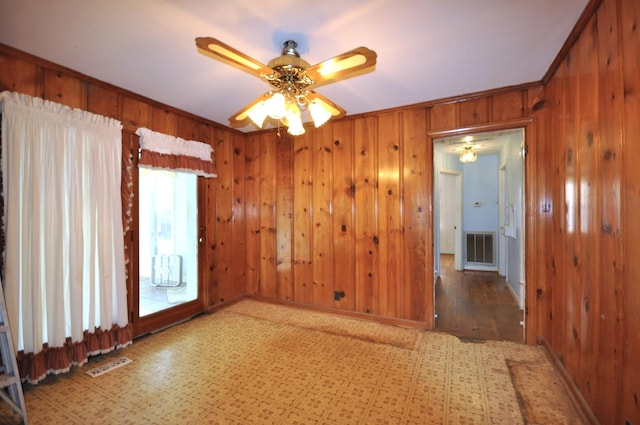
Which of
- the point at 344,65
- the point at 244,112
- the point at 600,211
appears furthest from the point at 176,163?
the point at 600,211

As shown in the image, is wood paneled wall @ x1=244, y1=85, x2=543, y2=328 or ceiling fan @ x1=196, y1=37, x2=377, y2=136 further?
wood paneled wall @ x1=244, y1=85, x2=543, y2=328

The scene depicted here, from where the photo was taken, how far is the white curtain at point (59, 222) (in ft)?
6.49

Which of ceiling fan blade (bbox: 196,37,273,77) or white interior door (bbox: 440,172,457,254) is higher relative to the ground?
ceiling fan blade (bbox: 196,37,273,77)

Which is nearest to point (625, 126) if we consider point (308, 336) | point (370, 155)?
point (370, 155)

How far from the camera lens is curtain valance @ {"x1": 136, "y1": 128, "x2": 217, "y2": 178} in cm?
285

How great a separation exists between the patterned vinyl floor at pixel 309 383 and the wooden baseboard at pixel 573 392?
0.05 metres

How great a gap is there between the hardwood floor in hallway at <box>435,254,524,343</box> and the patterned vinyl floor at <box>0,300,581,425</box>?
27cm

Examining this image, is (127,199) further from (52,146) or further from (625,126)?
(625,126)

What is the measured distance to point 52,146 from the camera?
2170mm

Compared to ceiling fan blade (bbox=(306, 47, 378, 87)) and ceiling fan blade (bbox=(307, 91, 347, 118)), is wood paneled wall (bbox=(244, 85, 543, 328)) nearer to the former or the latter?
ceiling fan blade (bbox=(307, 91, 347, 118))

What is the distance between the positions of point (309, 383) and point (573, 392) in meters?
1.78

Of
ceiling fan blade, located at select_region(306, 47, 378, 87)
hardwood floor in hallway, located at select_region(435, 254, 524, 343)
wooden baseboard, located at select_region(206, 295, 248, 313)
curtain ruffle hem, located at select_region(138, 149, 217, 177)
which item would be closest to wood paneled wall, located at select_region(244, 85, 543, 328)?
wooden baseboard, located at select_region(206, 295, 248, 313)

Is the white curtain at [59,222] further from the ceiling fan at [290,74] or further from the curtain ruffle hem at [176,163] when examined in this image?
the ceiling fan at [290,74]

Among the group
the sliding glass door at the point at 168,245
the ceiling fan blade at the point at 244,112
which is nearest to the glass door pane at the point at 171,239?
the sliding glass door at the point at 168,245
